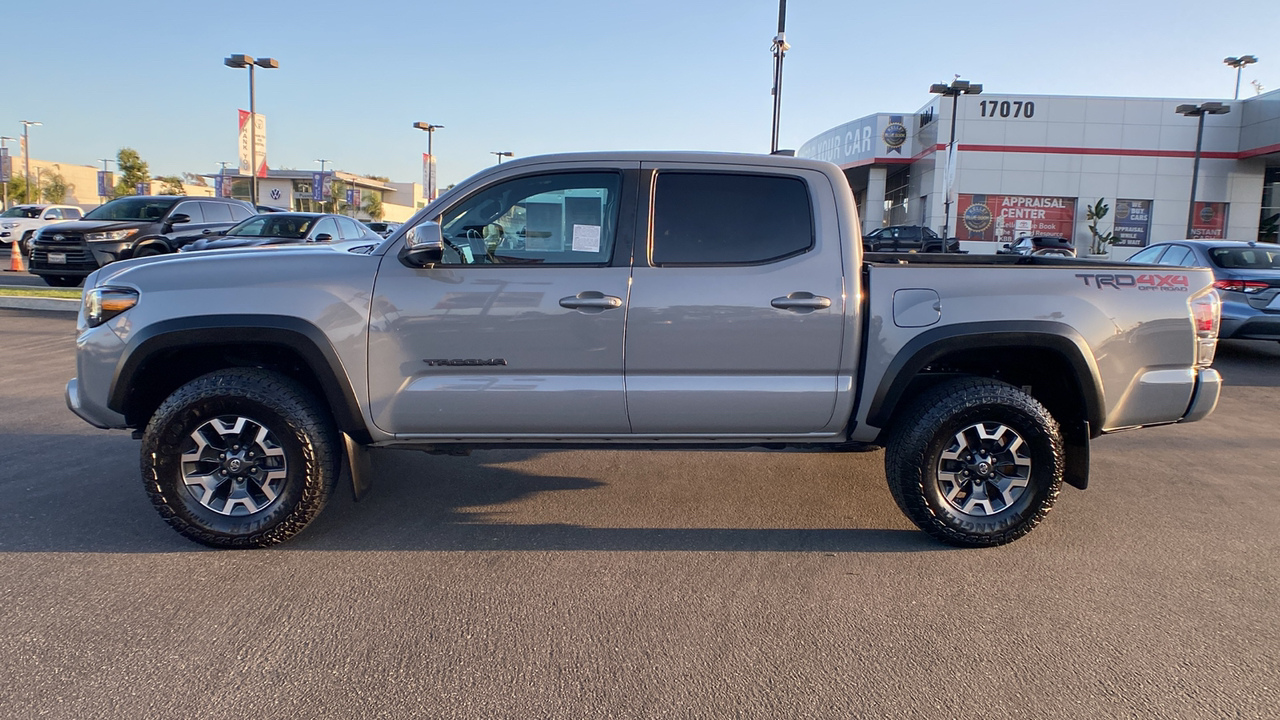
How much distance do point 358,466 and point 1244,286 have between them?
10547 millimetres

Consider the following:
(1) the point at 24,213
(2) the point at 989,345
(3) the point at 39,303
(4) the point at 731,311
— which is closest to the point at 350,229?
(3) the point at 39,303

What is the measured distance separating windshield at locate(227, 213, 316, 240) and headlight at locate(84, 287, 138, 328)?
10.9 meters

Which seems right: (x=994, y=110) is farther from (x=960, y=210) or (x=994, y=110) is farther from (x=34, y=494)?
(x=34, y=494)

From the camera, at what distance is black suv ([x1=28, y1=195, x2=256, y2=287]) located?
14.5m

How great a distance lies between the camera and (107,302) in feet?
13.2

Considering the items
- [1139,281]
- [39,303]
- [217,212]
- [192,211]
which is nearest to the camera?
[1139,281]

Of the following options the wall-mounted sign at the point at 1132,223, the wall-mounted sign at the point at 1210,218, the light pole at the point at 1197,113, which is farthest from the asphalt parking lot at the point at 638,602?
the wall-mounted sign at the point at 1210,218

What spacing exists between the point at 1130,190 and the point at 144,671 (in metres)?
Answer: 38.1

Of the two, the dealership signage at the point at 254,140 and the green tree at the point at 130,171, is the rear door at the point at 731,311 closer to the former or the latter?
the dealership signage at the point at 254,140

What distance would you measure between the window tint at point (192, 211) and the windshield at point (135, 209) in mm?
181

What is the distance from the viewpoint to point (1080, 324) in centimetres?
410

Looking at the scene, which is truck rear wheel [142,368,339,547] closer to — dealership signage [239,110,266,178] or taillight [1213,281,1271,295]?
taillight [1213,281,1271,295]

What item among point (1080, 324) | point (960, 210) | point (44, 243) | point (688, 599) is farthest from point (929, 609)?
point (960, 210)

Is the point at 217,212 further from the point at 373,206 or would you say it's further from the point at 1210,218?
the point at 373,206
